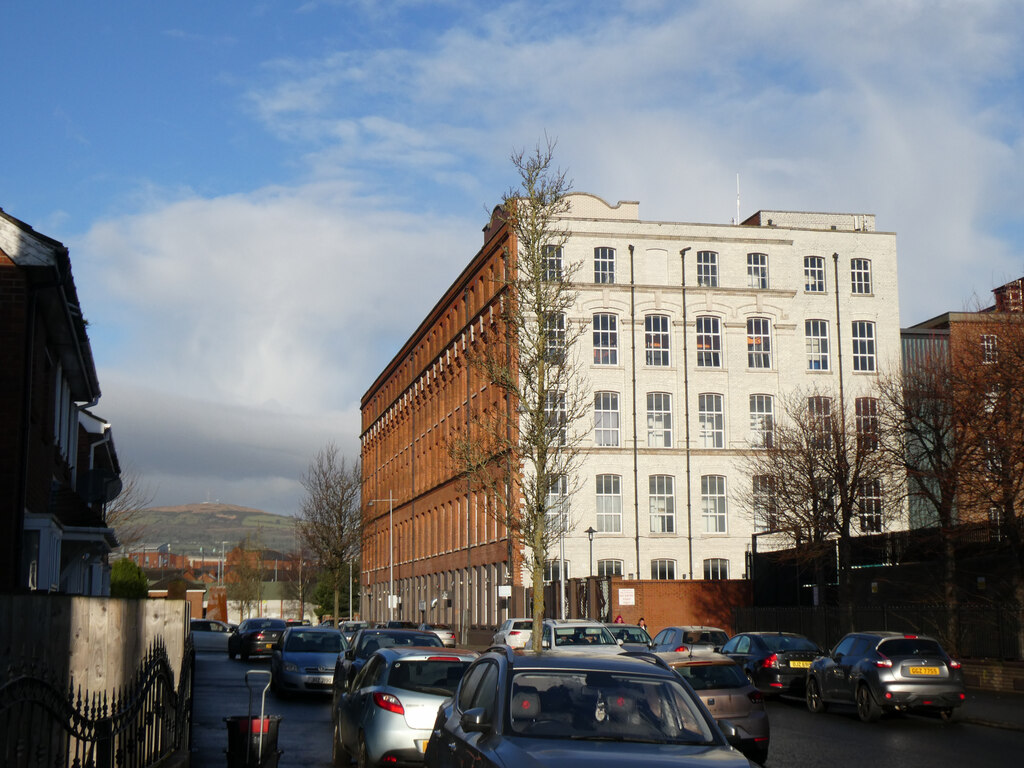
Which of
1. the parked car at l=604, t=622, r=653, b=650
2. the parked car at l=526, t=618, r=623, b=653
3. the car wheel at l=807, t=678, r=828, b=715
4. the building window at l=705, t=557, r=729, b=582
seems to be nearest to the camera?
the car wheel at l=807, t=678, r=828, b=715

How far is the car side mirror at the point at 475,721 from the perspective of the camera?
7.99 metres

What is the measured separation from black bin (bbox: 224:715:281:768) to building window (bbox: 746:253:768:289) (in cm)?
5228

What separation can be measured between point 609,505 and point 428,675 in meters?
45.8

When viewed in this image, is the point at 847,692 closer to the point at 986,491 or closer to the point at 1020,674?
the point at 1020,674

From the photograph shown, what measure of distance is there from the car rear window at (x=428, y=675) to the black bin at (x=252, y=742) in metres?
1.41

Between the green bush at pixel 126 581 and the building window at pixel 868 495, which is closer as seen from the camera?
the building window at pixel 868 495

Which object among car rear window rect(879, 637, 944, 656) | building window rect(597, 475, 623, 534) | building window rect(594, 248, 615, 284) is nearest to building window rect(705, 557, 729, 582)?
building window rect(597, 475, 623, 534)

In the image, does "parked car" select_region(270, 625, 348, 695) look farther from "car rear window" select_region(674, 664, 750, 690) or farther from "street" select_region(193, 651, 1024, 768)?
"car rear window" select_region(674, 664, 750, 690)

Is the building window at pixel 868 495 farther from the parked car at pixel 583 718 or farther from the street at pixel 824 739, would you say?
the parked car at pixel 583 718

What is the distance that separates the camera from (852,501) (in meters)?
38.2

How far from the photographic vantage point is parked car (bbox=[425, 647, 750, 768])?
7.30 meters

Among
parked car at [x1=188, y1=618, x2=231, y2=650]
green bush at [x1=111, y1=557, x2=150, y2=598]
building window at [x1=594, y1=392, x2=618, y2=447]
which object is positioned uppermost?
building window at [x1=594, y1=392, x2=618, y2=447]

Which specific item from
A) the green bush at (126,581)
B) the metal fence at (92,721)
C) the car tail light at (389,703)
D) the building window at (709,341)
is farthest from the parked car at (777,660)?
the building window at (709,341)

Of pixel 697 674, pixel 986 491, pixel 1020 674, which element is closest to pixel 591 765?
pixel 697 674
